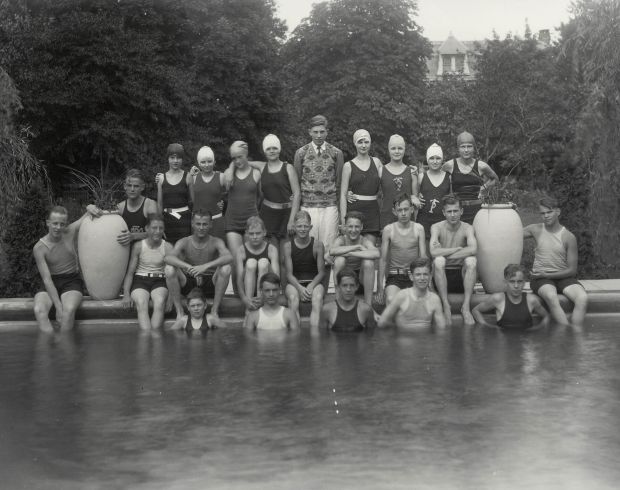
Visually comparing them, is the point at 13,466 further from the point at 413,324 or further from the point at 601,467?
the point at 413,324

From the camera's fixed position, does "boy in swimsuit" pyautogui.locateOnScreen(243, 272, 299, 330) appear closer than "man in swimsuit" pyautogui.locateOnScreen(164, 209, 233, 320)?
Yes

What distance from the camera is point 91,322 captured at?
31.4 ft

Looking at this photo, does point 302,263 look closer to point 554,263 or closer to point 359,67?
point 554,263

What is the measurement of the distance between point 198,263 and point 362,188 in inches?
72.6

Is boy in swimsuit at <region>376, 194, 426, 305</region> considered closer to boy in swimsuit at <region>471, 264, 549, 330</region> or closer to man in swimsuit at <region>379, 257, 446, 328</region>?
man in swimsuit at <region>379, 257, 446, 328</region>

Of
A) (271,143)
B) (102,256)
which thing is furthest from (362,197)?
(102,256)

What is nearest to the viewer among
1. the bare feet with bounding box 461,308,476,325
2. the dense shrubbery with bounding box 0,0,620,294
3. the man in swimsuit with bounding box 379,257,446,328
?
the man in swimsuit with bounding box 379,257,446,328

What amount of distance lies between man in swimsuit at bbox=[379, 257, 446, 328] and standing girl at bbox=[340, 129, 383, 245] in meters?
0.89

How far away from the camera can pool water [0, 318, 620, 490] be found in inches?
172

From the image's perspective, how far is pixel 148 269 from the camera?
9.53 meters

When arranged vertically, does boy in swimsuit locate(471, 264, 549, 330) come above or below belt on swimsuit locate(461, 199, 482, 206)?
below

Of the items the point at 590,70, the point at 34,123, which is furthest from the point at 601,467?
the point at 34,123

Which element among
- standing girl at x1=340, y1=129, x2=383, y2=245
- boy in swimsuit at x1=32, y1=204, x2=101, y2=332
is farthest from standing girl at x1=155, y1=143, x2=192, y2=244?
standing girl at x1=340, y1=129, x2=383, y2=245

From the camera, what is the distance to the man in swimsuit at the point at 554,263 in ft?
30.3
